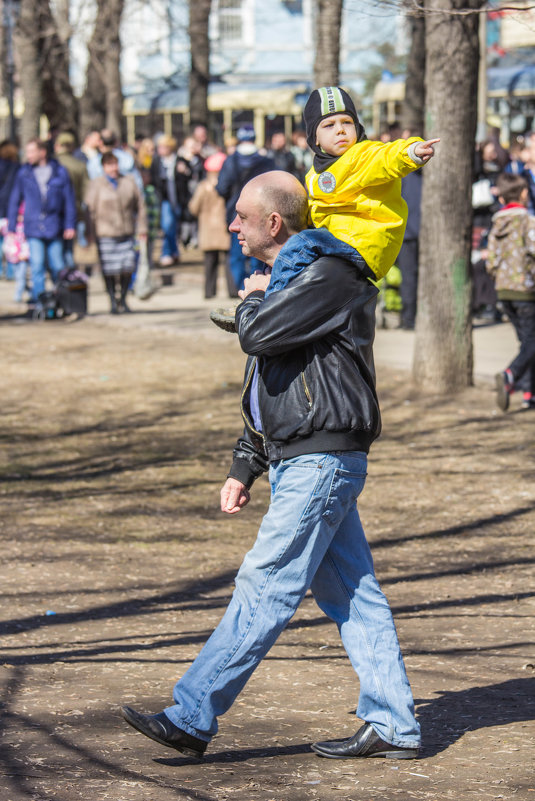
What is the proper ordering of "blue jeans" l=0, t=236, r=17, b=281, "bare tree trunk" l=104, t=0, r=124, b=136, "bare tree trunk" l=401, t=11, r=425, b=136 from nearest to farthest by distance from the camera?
"blue jeans" l=0, t=236, r=17, b=281 → "bare tree trunk" l=401, t=11, r=425, b=136 → "bare tree trunk" l=104, t=0, r=124, b=136

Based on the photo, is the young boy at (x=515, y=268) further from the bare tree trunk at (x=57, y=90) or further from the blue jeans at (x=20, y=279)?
the bare tree trunk at (x=57, y=90)

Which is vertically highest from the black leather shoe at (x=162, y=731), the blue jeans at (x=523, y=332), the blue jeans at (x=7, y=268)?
the black leather shoe at (x=162, y=731)

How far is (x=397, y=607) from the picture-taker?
20.7ft

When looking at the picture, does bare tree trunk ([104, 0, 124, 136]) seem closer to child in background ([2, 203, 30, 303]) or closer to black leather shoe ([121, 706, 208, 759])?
child in background ([2, 203, 30, 303])

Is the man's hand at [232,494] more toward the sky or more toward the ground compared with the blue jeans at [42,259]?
more toward the sky

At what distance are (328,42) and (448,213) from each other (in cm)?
551

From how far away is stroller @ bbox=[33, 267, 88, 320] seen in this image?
628 inches

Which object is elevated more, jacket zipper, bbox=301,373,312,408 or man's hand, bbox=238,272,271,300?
man's hand, bbox=238,272,271,300

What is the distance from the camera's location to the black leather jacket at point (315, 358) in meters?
3.79

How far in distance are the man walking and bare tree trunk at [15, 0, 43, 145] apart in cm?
813

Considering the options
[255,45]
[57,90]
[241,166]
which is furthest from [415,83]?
[255,45]

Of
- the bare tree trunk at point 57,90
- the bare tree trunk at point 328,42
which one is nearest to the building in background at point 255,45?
the bare tree trunk at point 57,90

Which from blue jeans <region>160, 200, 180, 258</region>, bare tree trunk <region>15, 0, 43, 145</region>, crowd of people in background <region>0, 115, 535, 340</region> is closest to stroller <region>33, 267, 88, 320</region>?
crowd of people in background <region>0, 115, 535, 340</region>

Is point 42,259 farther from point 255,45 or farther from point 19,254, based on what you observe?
point 255,45
